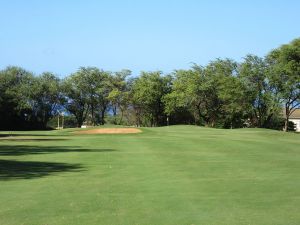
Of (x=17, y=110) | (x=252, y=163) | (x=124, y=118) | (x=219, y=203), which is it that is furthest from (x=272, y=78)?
(x=219, y=203)

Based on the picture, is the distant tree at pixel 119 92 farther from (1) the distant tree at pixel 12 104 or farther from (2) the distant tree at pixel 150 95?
(1) the distant tree at pixel 12 104

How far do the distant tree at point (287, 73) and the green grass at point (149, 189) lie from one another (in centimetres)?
3531

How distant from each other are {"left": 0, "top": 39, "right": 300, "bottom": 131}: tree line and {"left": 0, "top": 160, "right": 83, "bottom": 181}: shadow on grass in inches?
1619

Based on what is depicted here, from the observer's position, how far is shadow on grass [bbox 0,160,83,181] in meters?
14.3

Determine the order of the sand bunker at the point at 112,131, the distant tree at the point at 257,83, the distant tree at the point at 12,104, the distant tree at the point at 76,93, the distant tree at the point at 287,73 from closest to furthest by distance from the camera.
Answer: the sand bunker at the point at 112,131 → the distant tree at the point at 287,73 → the distant tree at the point at 257,83 → the distant tree at the point at 12,104 → the distant tree at the point at 76,93

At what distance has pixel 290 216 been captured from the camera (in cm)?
886

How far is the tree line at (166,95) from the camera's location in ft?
187

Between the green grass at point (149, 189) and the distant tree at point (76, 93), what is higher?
the distant tree at point (76, 93)

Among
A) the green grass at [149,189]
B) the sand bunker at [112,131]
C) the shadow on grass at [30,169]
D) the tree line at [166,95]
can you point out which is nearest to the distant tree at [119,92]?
the tree line at [166,95]

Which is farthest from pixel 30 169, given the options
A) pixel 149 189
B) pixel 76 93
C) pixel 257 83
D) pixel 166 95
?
pixel 76 93

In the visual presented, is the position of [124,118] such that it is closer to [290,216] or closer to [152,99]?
[152,99]

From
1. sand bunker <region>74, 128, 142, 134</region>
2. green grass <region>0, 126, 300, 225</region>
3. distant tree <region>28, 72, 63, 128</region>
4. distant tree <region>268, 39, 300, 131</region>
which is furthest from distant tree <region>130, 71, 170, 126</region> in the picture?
green grass <region>0, 126, 300, 225</region>

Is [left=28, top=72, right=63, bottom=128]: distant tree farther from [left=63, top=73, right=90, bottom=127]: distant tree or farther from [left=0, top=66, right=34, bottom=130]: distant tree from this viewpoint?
[left=63, top=73, right=90, bottom=127]: distant tree

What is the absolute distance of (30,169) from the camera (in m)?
15.7
